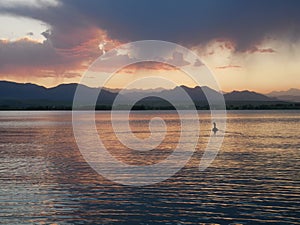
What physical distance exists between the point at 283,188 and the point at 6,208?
15.2 meters

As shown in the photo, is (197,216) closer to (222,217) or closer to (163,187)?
(222,217)

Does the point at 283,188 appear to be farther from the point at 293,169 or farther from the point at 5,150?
the point at 5,150

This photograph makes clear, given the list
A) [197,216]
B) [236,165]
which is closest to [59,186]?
[197,216]

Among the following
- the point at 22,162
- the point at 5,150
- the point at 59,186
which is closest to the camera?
the point at 59,186

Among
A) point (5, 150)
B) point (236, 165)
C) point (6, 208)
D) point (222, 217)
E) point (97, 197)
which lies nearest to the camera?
point (222, 217)

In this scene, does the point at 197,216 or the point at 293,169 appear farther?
the point at 293,169

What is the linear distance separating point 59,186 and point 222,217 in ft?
38.5

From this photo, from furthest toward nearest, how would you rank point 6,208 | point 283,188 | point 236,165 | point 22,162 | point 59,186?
point 22,162 → point 236,165 → point 59,186 → point 283,188 → point 6,208

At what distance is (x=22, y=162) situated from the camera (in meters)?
39.0

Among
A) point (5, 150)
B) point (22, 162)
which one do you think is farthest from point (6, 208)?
point (5, 150)

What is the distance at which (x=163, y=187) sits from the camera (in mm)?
26016

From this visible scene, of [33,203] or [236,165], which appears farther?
[236,165]

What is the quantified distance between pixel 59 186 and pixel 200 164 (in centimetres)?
1347

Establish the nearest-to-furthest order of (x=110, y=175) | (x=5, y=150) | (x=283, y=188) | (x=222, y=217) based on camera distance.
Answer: (x=222, y=217)
(x=283, y=188)
(x=110, y=175)
(x=5, y=150)
